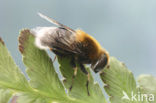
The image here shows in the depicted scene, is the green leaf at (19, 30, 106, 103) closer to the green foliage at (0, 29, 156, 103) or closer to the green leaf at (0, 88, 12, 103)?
the green foliage at (0, 29, 156, 103)

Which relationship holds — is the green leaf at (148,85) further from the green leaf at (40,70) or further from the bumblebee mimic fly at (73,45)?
the green leaf at (40,70)

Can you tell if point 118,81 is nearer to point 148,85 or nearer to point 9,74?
point 148,85

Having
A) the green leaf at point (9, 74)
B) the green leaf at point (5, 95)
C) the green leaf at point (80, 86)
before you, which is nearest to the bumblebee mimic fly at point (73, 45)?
the green leaf at point (80, 86)

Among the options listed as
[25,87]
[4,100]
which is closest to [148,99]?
[25,87]

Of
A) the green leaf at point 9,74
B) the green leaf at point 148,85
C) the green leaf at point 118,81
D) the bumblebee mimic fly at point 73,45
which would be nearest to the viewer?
the green leaf at point 9,74

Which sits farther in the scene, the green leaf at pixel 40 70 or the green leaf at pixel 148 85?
the green leaf at pixel 148 85

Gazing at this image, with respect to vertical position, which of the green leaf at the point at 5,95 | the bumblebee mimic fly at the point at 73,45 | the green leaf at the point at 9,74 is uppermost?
the bumblebee mimic fly at the point at 73,45
